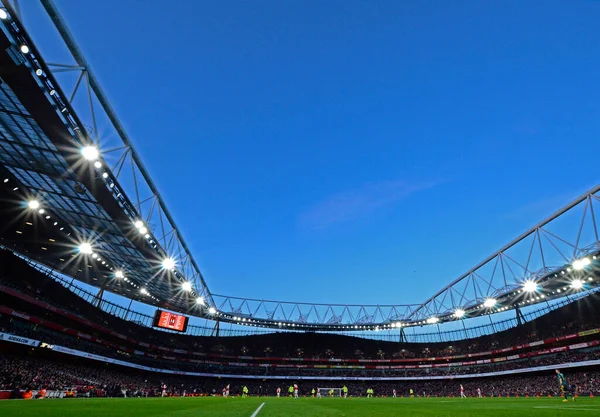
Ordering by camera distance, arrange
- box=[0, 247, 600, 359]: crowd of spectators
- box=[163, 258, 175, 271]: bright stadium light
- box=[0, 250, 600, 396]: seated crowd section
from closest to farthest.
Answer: box=[163, 258, 175, 271]: bright stadium light, box=[0, 250, 600, 396]: seated crowd section, box=[0, 247, 600, 359]: crowd of spectators

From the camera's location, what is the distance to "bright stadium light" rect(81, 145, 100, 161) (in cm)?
1849

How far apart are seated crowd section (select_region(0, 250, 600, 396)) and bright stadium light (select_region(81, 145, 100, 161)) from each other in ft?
78.0

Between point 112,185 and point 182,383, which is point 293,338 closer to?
point 182,383

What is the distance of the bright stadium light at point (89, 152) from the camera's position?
18.5 m

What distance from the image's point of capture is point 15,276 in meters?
39.6

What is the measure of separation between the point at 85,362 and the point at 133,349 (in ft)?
47.6

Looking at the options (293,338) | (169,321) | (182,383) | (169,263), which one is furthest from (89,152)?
(293,338)

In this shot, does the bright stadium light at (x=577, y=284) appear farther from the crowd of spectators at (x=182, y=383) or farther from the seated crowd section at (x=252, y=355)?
the crowd of spectators at (x=182, y=383)

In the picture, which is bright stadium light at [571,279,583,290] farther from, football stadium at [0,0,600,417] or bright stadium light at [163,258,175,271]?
bright stadium light at [163,258,175,271]

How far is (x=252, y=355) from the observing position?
251ft

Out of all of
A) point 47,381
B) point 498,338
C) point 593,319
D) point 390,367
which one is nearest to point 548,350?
point 593,319

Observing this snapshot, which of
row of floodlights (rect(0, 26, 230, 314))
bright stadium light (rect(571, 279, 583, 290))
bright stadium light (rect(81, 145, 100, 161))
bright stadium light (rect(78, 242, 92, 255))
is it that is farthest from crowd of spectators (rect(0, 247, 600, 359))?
bright stadium light (rect(81, 145, 100, 161))

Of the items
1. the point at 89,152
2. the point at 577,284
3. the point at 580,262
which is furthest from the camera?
the point at 577,284

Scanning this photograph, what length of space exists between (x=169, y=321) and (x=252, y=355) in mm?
29287
